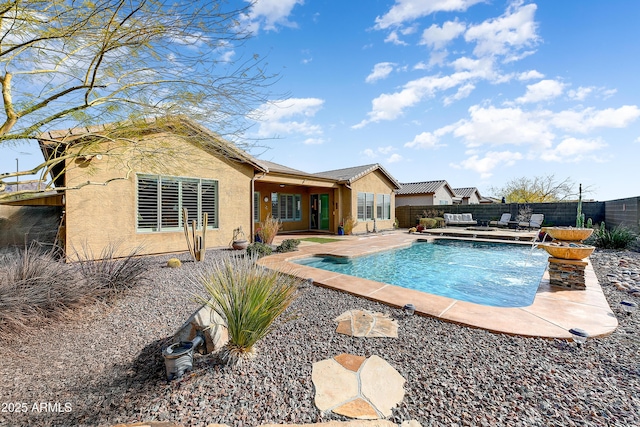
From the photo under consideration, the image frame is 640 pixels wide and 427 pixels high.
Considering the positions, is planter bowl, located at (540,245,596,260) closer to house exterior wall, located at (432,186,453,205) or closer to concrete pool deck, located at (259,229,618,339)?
concrete pool deck, located at (259,229,618,339)

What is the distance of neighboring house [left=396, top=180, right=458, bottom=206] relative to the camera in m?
25.1

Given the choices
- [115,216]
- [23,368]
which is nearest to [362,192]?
[115,216]

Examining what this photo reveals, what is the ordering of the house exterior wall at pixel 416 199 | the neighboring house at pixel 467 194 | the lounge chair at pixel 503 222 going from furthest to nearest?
the neighboring house at pixel 467 194
the house exterior wall at pixel 416 199
the lounge chair at pixel 503 222

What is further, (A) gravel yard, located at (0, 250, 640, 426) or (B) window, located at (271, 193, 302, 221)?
(B) window, located at (271, 193, 302, 221)

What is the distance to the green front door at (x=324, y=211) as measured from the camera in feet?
58.5

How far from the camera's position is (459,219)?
20359 mm

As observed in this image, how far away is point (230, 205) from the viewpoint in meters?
10.8

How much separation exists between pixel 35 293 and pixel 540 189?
118 ft

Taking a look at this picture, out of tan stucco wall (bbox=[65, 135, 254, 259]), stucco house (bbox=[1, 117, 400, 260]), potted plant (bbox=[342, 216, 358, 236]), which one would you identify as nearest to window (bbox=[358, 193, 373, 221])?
potted plant (bbox=[342, 216, 358, 236])

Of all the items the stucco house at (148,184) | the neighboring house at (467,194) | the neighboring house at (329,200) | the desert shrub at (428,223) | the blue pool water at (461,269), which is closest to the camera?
the stucco house at (148,184)

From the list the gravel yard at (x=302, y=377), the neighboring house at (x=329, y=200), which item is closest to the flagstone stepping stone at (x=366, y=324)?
the gravel yard at (x=302, y=377)

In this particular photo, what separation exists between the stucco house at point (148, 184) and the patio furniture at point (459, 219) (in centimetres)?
1158

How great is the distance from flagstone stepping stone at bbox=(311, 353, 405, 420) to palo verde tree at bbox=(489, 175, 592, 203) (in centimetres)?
3261

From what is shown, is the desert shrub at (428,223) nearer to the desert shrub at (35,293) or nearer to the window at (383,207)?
the window at (383,207)
